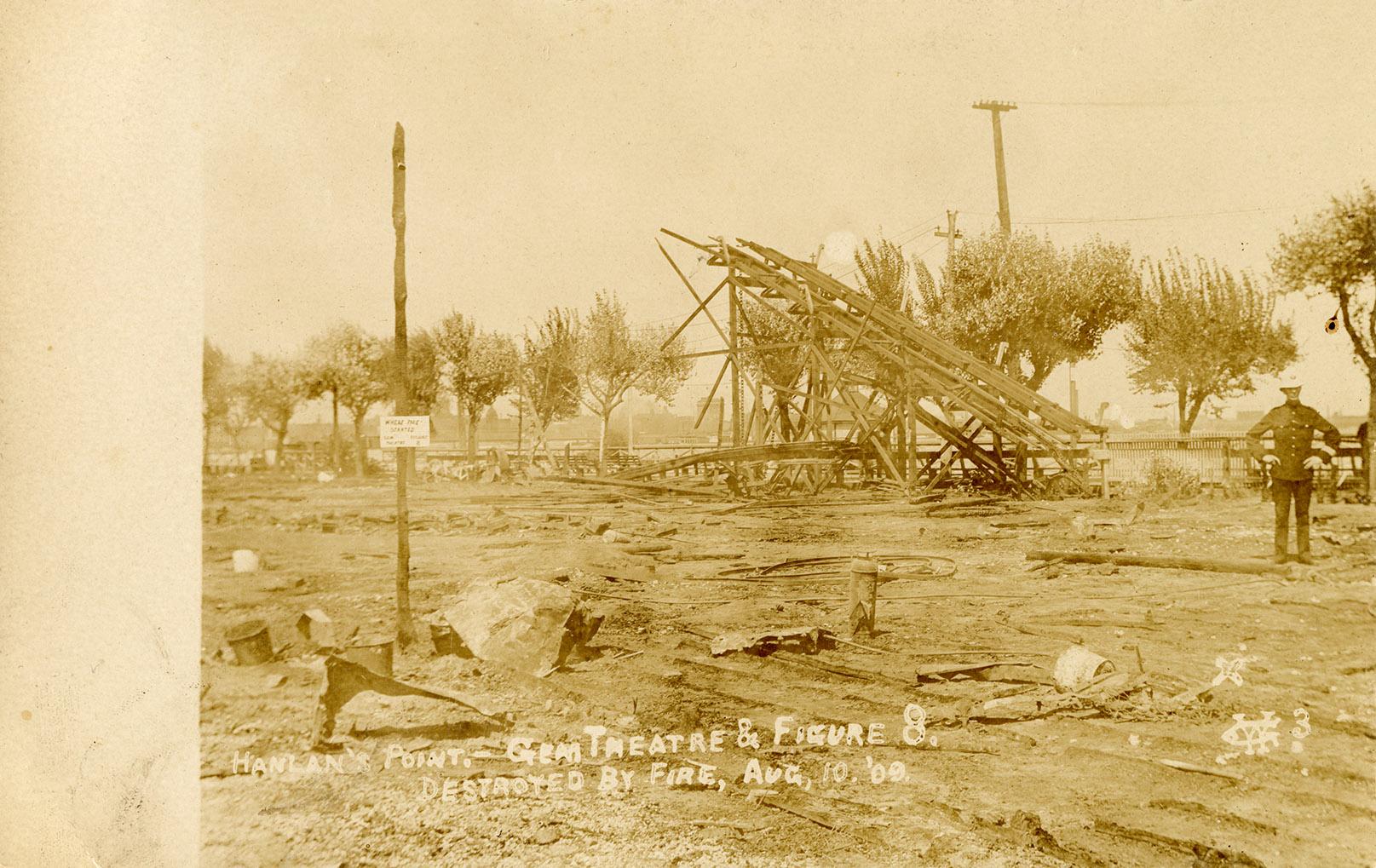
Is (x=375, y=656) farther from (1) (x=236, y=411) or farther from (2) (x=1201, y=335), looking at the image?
(2) (x=1201, y=335)

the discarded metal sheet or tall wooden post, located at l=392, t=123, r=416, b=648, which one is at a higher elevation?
tall wooden post, located at l=392, t=123, r=416, b=648

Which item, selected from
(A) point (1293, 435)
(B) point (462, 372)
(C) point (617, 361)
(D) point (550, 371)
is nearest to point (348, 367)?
(B) point (462, 372)

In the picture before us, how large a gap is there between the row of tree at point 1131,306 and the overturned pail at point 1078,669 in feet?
8.91

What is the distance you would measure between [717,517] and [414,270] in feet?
15.3

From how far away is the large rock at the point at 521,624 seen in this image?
4.23m

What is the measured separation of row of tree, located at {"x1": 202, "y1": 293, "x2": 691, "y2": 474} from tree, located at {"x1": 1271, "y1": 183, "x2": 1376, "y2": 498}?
4.31 m

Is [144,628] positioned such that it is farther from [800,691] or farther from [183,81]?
[800,691]

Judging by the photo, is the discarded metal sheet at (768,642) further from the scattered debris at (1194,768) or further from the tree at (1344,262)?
the tree at (1344,262)

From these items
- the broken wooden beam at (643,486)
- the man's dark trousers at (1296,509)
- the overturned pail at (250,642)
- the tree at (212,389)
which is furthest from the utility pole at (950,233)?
the overturned pail at (250,642)

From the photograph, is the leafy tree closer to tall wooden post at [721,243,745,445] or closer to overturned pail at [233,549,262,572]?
overturned pail at [233,549,262,572]

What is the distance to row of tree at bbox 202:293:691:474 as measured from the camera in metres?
4.39

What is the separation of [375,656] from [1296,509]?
6.57m

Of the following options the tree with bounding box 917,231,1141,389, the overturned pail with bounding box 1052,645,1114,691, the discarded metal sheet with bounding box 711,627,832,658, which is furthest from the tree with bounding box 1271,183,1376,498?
the discarded metal sheet with bounding box 711,627,832,658

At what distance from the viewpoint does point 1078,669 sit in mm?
3850
